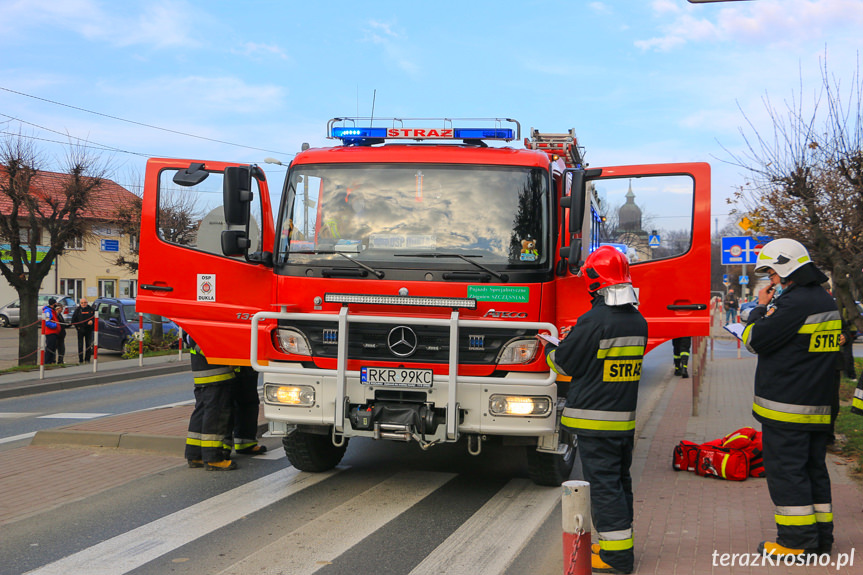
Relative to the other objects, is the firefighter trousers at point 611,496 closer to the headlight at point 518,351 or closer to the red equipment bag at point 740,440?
the headlight at point 518,351

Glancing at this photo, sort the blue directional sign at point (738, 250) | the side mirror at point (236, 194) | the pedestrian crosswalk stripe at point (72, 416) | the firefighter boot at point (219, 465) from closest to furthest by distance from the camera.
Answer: the side mirror at point (236, 194) < the firefighter boot at point (219, 465) < the pedestrian crosswalk stripe at point (72, 416) < the blue directional sign at point (738, 250)

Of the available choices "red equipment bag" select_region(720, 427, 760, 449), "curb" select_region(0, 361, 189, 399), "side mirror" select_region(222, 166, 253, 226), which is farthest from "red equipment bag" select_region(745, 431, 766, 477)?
"curb" select_region(0, 361, 189, 399)

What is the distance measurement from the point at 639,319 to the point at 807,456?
4.07 ft

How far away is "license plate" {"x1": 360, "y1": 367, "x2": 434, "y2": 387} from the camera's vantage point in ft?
19.8

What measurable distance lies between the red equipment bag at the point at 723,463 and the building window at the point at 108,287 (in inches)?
1924

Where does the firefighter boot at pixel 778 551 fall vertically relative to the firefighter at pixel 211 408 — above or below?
below

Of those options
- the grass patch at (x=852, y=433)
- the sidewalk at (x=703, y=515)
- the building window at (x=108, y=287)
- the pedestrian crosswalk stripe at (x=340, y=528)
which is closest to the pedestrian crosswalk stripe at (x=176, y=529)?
the pedestrian crosswalk stripe at (x=340, y=528)

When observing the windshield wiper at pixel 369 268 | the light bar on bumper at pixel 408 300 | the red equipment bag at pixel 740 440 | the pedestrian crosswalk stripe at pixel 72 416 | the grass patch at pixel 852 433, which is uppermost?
the windshield wiper at pixel 369 268

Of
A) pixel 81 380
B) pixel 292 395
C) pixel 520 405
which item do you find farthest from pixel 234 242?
pixel 81 380

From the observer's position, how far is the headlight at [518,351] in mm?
6020

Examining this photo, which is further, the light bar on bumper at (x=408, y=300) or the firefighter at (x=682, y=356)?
the firefighter at (x=682, y=356)

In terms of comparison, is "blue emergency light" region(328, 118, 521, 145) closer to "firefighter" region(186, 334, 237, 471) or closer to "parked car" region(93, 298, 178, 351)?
"firefighter" region(186, 334, 237, 471)

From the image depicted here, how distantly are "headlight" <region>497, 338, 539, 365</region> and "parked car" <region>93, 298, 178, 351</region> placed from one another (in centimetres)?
1760

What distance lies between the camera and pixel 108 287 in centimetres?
5144
